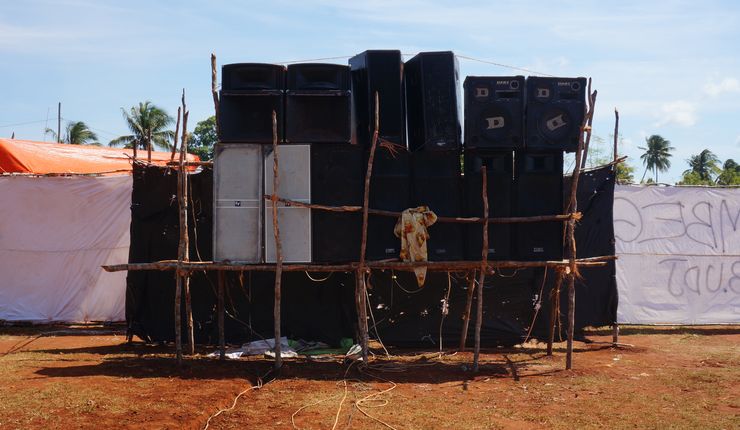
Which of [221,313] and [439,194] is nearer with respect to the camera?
[439,194]

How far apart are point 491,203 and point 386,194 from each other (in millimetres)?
1224

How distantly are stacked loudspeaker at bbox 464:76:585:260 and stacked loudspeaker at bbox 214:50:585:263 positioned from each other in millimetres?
12

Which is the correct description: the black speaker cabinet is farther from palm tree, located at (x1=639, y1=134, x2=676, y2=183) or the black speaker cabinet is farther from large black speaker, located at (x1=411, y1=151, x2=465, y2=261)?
palm tree, located at (x1=639, y1=134, x2=676, y2=183)

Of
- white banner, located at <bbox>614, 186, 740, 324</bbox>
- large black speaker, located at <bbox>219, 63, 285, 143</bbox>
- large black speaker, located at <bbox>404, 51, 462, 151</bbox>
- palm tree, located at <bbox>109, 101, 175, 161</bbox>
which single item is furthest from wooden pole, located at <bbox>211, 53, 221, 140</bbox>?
palm tree, located at <bbox>109, 101, 175, 161</bbox>

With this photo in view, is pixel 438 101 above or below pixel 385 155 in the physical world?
above

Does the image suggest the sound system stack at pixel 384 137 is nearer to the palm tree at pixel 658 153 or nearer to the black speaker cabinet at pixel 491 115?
the black speaker cabinet at pixel 491 115

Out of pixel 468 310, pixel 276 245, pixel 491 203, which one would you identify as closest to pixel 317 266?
pixel 276 245

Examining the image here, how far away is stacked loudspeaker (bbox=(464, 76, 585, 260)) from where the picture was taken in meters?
8.59

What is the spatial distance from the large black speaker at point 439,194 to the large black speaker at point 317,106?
3.08 ft

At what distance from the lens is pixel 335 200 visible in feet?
27.8

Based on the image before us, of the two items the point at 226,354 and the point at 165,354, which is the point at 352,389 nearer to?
the point at 226,354

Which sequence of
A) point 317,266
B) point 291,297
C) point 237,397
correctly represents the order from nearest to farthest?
point 237,397 → point 317,266 → point 291,297

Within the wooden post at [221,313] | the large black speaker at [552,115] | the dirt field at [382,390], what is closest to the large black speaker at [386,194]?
the dirt field at [382,390]

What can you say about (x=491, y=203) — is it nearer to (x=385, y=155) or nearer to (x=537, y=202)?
(x=537, y=202)
